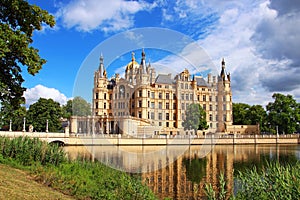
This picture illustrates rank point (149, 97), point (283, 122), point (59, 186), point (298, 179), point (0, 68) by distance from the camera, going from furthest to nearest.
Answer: point (149, 97), point (283, 122), point (0, 68), point (59, 186), point (298, 179)

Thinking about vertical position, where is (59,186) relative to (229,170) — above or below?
above

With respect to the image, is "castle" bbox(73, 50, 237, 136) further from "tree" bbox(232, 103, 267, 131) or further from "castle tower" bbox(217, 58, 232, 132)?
"tree" bbox(232, 103, 267, 131)

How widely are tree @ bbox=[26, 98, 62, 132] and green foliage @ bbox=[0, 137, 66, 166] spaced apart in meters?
39.1

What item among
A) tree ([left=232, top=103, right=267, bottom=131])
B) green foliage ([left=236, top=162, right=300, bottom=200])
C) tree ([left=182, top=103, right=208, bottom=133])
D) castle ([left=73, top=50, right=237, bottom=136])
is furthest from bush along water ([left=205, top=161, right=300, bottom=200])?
tree ([left=232, top=103, right=267, bottom=131])

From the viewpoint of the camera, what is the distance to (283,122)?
208 feet

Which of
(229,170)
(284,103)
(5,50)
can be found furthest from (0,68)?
(284,103)

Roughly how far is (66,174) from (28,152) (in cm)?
265

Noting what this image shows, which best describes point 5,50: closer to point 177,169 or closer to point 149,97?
point 177,169

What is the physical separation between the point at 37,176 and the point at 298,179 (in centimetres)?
845

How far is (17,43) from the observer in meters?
11.1

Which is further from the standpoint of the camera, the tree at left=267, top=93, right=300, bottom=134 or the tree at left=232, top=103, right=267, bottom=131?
the tree at left=232, top=103, right=267, bottom=131

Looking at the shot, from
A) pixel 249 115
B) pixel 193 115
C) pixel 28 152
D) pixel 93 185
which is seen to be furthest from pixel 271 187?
pixel 249 115

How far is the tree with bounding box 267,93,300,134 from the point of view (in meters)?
62.8

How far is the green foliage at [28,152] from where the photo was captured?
13.5m
